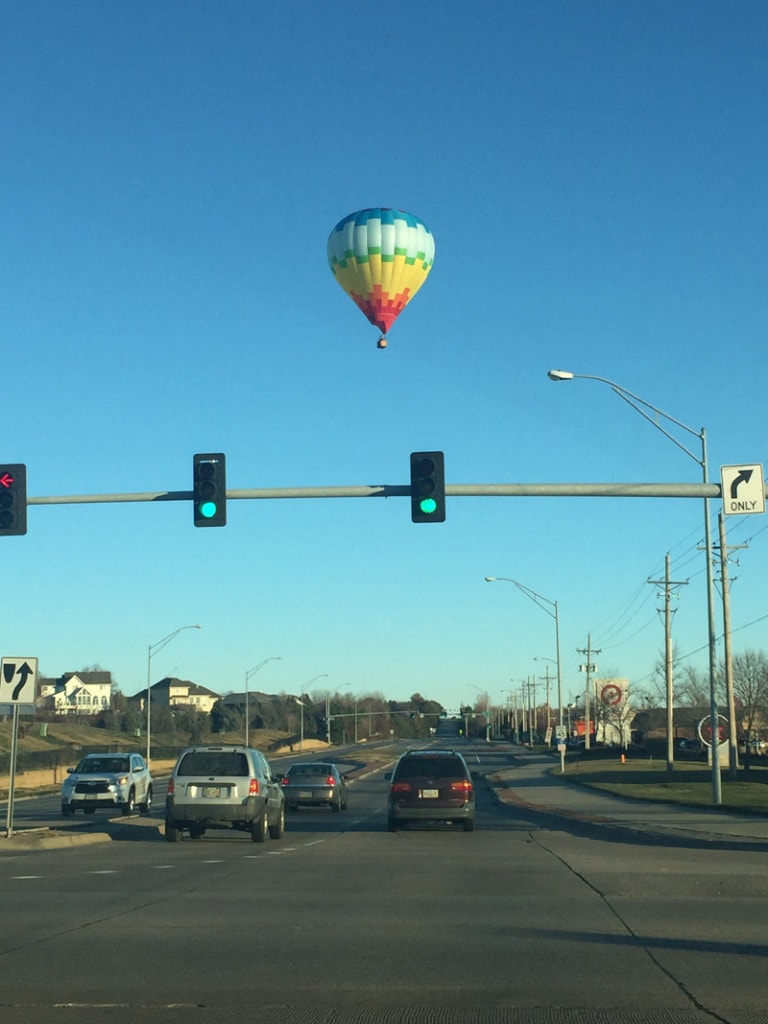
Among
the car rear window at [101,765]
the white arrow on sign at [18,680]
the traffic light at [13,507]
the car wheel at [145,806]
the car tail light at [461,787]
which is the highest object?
the traffic light at [13,507]

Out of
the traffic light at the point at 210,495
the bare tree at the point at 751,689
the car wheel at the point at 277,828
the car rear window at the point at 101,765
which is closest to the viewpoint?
the traffic light at the point at 210,495

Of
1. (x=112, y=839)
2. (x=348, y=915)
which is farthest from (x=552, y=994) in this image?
(x=112, y=839)

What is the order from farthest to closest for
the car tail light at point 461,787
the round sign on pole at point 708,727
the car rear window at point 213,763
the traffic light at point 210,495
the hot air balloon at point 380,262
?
the round sign on pole at point 708,727, the hot air balloon at point 380,262, the car tail light at point 461,787, the car rear window at point 213,763, the traffic light at point 210,495

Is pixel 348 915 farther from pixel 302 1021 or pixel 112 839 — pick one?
pixel 112 839

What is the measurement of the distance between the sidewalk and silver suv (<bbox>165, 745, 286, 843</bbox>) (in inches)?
310

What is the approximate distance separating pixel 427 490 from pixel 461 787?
363 inches

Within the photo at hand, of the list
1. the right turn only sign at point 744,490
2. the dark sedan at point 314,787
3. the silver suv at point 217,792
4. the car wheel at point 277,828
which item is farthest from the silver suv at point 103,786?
the right turn only sign at point 744,490

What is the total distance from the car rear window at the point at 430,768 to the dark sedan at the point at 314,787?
11.1m

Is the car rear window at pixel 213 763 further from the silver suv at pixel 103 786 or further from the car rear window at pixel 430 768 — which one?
the silver suv at pixel 103 786

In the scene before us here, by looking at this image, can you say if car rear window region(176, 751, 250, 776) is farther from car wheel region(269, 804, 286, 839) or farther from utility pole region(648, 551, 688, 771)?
utility pole region(648, 551, 688, 771)

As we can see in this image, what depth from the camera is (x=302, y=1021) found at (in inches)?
310

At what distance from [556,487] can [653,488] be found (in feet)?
5.43

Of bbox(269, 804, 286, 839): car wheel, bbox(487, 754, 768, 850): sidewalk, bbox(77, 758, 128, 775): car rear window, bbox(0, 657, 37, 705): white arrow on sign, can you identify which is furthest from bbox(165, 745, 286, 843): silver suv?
bbox(77, 758, 128, 775): car rear window

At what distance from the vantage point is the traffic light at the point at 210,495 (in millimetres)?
20672
